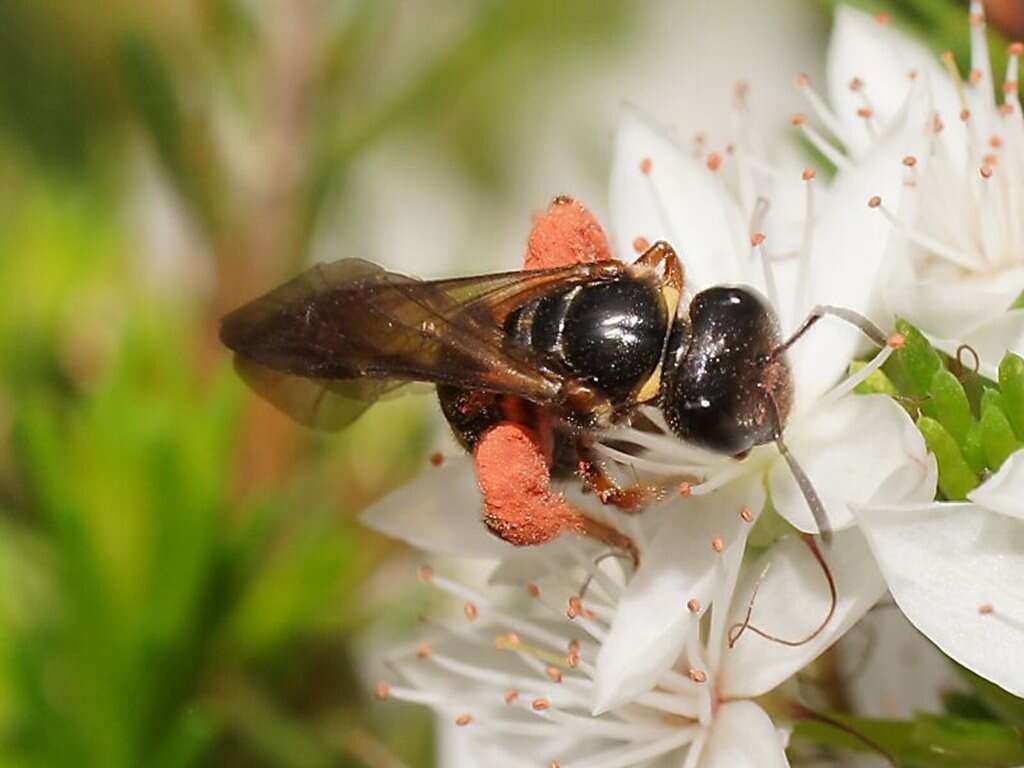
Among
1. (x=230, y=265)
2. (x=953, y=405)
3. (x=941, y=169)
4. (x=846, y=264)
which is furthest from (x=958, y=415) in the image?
(x=230, y=265)

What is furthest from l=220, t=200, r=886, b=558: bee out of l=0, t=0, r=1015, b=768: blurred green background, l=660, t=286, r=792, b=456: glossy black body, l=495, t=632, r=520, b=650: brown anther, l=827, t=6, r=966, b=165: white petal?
l=0, t=0, r=1015, b=768: blurred green background

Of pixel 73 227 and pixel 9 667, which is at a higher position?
pixel 73 227

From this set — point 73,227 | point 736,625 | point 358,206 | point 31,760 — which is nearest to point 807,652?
point 736,625

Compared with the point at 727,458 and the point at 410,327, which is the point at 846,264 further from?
the point at 410,327

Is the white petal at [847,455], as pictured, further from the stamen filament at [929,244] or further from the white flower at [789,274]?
the stamen filament at [929,244]

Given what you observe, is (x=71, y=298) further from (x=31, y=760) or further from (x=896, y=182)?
(x=896, y=182)
